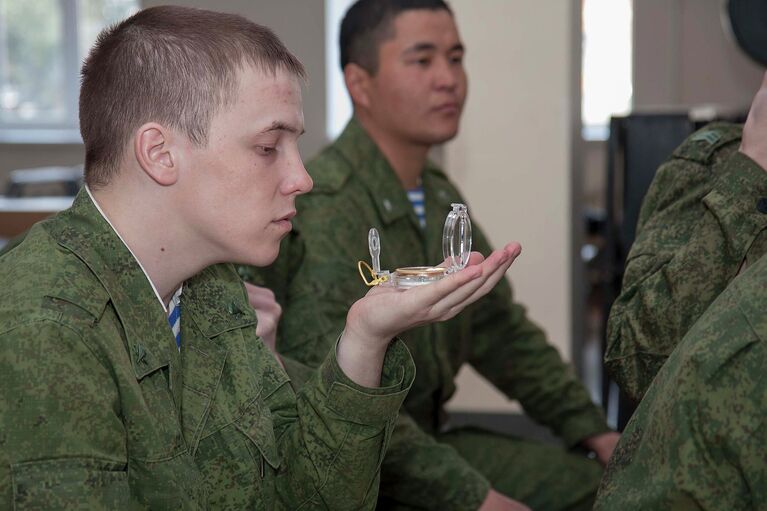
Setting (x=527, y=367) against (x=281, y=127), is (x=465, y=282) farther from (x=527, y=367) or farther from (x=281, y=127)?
(x=527, y=367)

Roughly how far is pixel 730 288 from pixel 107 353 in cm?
64

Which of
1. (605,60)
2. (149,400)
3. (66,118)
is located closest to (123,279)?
(149,400)

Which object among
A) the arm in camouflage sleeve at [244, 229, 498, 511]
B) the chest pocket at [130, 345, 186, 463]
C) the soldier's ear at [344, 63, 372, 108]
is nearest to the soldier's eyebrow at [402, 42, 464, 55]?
the soldier's ear at [344, 63, 372, 108]

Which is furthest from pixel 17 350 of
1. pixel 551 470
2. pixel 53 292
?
pixel 551 470

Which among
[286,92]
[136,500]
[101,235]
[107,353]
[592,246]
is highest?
[286,92]

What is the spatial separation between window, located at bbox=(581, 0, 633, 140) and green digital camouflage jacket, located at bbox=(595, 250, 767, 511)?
25.1 ft

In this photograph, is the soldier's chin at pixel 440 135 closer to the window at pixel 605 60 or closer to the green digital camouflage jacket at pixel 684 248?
the green digital camouflage jacket at pixel 684 248

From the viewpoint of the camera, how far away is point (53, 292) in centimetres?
109

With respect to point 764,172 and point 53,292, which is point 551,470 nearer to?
point 764,172

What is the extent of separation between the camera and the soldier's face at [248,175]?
1261 millimetres

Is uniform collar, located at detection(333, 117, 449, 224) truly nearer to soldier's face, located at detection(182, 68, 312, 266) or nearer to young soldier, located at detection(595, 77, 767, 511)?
soldier's face, located at detection(182, 68, 312, 266)

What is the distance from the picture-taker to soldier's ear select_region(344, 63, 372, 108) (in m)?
2.49

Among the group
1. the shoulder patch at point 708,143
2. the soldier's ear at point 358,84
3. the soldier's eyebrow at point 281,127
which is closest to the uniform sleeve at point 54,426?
the soldier's eyebrow at point 281,127

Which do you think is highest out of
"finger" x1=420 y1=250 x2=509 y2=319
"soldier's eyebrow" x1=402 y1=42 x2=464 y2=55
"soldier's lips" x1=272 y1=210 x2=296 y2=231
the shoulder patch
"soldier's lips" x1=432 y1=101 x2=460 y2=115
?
"soldier's eyebrow" x1=402 y1=42 x2=464 y2=55
